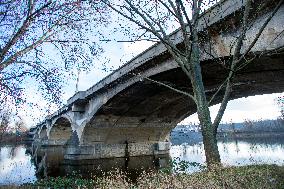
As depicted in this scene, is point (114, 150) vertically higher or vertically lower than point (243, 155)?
higher

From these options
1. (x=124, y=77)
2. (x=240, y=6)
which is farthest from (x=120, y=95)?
(x=240, y=6)

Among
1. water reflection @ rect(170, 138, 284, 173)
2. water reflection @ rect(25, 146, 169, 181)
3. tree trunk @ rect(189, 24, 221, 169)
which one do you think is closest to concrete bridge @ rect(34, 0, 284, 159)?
water reflection @ rect(25, 146, 169, 181)

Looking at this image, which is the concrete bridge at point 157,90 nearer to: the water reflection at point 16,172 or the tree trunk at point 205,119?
the tree trunk at point 205,119

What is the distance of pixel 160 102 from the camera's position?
22844mm

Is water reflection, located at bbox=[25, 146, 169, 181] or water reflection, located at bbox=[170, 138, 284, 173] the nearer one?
water reflection, located at bbox=[25, 146, 169, 181]

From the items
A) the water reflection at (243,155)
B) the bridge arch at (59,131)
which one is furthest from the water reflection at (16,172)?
the water reflection at (243,155)

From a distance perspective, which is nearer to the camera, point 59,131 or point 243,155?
point 243,155

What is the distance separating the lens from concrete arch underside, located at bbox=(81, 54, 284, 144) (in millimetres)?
14039

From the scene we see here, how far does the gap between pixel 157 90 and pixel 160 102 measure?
154 inches

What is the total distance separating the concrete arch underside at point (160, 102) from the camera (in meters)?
14.0

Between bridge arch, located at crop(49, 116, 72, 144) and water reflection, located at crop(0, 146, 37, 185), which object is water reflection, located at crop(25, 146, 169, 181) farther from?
bridge arch, located at crop(49, 116, 72, 144)

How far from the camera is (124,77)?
58.4 feet

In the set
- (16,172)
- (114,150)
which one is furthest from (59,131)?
(114,150)

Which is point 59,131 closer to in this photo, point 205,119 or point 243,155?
point 243,155
